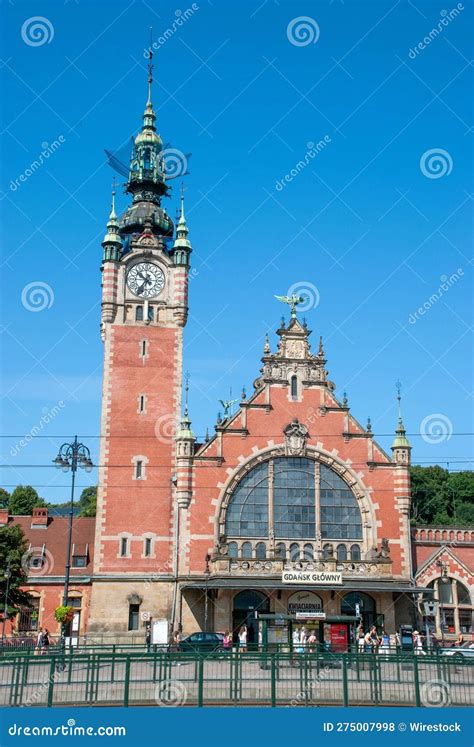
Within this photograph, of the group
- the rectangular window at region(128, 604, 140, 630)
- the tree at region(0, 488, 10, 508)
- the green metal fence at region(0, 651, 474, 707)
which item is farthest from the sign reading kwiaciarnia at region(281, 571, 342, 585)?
the tree at region(0, 488, 10, 508)

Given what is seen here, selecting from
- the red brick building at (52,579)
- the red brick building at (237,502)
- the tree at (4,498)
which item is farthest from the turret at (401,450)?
the tree at (4,498)

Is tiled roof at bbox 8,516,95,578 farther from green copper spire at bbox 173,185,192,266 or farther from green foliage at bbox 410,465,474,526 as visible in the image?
green foliage at bbox 410,465,474,526

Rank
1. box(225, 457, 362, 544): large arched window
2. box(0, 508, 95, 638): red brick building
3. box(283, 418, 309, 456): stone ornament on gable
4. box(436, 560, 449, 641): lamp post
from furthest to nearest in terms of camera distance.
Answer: box(0, 508, 95, 638): red brick building, box(283, 418, 309, 456): stone ornament on gable, box(436, 560, 449, 641): lamp post, box(225, 457, 362, 544): large arched window

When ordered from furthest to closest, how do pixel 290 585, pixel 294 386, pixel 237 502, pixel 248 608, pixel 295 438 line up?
pixel 294 386
pixel 295 438
pixel 237 502
pixel 248 608
pixel 290 585

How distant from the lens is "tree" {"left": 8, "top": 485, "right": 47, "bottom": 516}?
295 feet

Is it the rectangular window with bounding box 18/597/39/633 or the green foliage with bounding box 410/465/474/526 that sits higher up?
the green foliage with bounding box 410/465/474/526

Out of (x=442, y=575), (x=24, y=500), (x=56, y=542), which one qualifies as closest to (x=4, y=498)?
(x=24, y=500)

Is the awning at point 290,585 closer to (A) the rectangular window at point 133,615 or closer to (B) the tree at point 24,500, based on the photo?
(A) the rectangular window at point 133,615

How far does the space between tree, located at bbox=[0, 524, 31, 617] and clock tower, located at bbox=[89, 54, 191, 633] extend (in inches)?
194

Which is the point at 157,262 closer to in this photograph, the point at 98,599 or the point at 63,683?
the point at 98,599

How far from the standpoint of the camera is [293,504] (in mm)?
45500

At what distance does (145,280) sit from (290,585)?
2081cm

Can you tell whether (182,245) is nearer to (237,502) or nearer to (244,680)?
(237,502)

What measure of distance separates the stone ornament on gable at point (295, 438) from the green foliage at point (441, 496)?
3946cm
